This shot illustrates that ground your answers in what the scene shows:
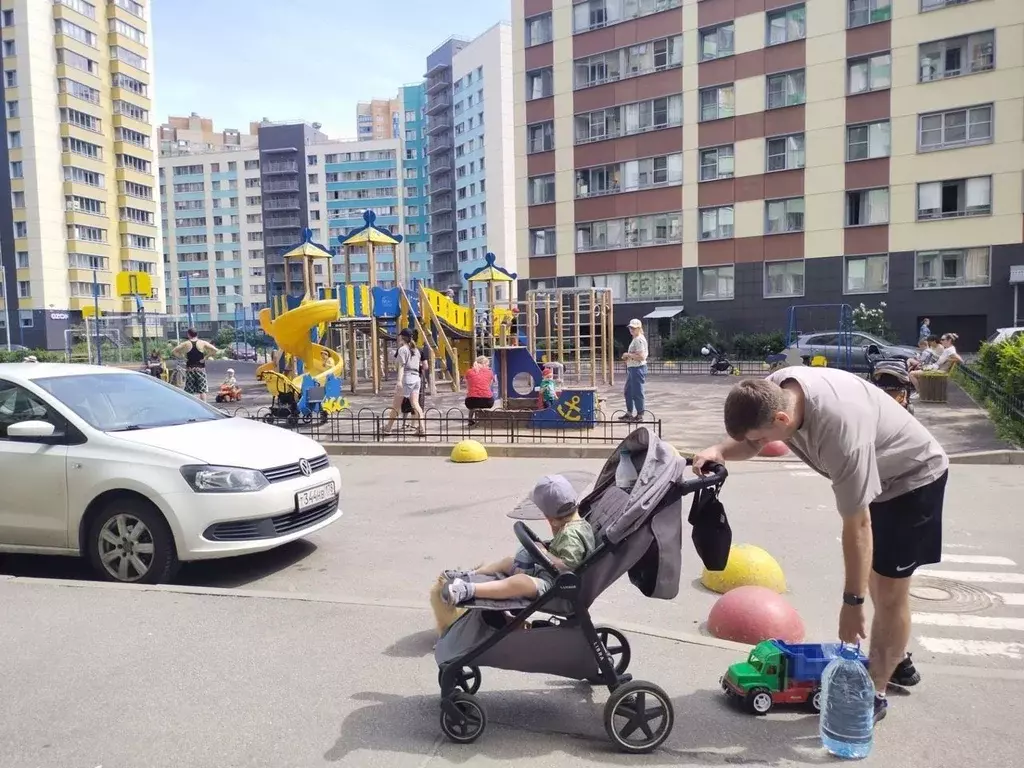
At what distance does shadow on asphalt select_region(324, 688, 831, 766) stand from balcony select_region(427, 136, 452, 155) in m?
89.8

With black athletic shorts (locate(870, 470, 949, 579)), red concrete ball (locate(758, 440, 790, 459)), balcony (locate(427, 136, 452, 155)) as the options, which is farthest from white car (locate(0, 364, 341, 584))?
balcony (locate(427, 136, 452, 155))

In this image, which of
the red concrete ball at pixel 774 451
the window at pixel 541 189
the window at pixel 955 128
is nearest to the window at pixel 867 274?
the window at pixel 955 128

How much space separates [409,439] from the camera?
42.8 feet

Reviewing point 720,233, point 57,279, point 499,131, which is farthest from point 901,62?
point 57,279

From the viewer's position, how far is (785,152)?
3866 cm

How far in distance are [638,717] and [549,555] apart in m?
0.75

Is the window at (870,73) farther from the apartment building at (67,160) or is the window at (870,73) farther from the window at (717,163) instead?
the apartment building at (67,160)

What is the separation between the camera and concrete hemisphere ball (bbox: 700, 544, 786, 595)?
558 centimetres

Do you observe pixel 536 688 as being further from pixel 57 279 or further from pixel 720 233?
pixel 57 279

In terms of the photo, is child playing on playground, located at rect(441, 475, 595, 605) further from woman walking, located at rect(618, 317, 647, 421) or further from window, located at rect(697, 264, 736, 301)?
window, located at rect(697, 264, 736, 301)

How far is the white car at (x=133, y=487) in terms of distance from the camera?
5.75 meters

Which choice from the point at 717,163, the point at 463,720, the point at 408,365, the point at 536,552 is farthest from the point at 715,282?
the point at 463,720

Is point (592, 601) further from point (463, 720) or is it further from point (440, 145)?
point (440, 145)

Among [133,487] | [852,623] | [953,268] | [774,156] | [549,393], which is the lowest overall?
[852,623]
